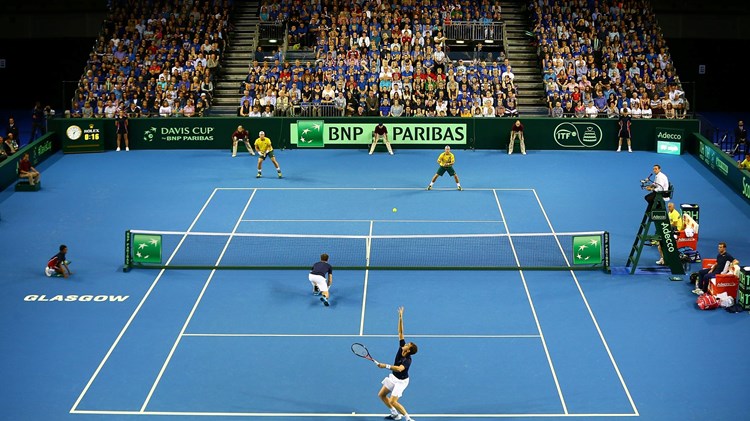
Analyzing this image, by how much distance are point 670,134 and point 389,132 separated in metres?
12.0

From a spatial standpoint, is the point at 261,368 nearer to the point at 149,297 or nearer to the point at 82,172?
the point at 149,297

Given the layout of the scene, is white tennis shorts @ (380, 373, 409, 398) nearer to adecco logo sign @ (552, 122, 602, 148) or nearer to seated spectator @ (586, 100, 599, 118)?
adecco logo sign @ (552, 122, 602, 148)

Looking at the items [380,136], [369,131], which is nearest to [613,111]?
[380,136]

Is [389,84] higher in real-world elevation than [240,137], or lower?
higher

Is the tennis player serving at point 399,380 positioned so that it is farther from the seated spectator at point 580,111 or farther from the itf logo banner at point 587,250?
the seated spectator at point 580,111

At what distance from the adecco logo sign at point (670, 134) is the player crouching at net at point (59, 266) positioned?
87.8 ft

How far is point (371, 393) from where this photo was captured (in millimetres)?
20438

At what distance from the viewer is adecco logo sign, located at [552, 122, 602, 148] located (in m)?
44.7

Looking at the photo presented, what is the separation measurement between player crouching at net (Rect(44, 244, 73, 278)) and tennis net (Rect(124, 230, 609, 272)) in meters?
1.59

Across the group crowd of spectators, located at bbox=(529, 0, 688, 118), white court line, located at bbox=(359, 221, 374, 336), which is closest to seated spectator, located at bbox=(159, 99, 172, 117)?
crowd of spectators, located at bbox=(529, 0, 688, 118)

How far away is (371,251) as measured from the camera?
29516 millimetres

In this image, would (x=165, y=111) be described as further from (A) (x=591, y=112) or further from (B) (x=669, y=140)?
(B) (x=669, y=140)

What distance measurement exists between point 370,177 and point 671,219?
1343 centimetres

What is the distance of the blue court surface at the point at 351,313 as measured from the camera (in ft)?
66.4
